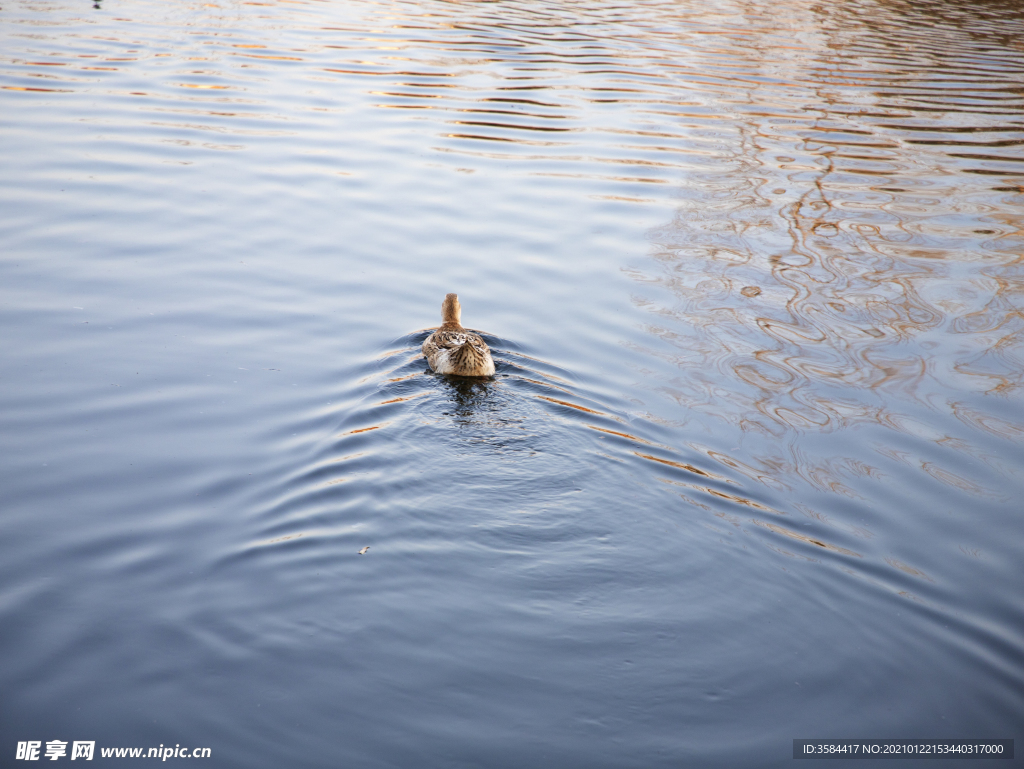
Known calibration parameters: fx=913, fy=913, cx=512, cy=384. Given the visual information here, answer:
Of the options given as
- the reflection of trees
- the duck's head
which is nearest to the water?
the reflection of trees

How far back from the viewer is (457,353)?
28.2ft

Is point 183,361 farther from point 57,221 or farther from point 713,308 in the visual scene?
point 713,308

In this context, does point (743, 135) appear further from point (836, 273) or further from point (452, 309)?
point (452, 309)

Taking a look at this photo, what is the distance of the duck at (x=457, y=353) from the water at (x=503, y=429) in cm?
20

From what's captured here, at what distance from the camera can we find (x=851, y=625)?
5.63 meters

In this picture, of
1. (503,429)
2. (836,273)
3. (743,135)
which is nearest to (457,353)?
(503,429)

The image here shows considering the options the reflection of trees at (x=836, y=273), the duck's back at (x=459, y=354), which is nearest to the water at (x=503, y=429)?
the reflection of trees at (x=836, y=273)

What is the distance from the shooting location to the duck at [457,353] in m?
8.59

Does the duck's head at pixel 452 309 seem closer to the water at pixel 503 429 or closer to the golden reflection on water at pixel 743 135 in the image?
the water at pixel 503 429

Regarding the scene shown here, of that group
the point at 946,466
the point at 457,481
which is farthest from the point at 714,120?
the point at 457,481

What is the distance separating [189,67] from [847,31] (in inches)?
673

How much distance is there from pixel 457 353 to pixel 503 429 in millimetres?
1195

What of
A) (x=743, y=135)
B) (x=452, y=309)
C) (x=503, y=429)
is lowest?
(x=503, y=429)

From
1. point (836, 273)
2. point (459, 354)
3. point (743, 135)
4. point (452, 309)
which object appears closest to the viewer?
point (459, 354)
